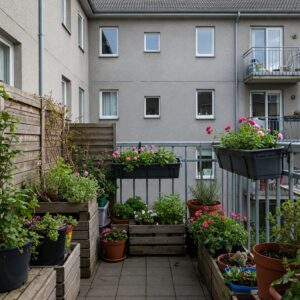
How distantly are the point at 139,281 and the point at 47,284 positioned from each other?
145 centimetres

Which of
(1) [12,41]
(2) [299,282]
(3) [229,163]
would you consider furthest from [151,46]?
(2) [299,282]

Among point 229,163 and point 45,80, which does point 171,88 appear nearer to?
point 45,80

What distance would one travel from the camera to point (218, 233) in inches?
133

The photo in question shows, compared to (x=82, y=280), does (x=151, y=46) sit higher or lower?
higher

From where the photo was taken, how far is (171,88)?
13.4 m

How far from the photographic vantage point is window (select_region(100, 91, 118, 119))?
13500 mm

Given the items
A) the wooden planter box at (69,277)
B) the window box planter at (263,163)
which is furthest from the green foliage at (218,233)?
the wooden planter box at (69,277)

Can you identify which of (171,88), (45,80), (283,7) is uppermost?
(283,7)

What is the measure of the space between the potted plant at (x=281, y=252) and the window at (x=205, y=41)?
1223 centimetres

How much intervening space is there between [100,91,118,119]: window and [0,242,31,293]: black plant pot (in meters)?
11.4

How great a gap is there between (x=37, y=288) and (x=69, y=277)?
674mm

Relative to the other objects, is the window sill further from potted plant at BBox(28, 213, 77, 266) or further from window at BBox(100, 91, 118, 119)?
potted plant at BBox(28, 213, 77, 266)

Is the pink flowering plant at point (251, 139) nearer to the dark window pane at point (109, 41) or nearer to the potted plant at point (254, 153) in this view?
the potted plant at point (254, 153)

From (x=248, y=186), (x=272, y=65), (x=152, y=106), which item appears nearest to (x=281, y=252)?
(x=248, y=186)
